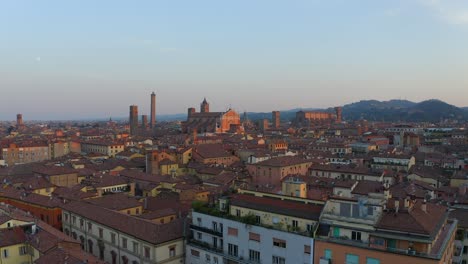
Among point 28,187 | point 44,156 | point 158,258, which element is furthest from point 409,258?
point 44,156

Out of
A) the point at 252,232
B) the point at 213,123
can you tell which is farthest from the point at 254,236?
the point at 213,123

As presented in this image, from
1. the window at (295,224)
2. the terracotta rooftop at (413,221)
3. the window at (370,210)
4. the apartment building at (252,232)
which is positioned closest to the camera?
the terracotta rooftop at (413,221)

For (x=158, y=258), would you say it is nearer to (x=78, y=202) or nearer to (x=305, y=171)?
(x=78, y=202)

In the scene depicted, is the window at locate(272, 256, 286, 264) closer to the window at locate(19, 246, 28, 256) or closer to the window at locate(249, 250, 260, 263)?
the window at locate(249, 250, 260, 263)

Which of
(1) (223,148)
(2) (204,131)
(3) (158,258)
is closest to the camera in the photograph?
(3) (158,258)

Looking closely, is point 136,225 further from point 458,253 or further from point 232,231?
point 458,253

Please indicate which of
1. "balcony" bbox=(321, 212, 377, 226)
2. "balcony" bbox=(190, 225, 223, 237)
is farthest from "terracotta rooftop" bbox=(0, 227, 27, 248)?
"balcony" bbox=(321, 212, 377, 226)

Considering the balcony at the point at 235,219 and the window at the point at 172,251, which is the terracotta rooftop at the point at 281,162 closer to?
the balcony at the point at 235,219

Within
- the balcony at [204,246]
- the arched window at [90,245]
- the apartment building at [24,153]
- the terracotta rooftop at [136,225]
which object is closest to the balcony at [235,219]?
the balcony at [204,246]
